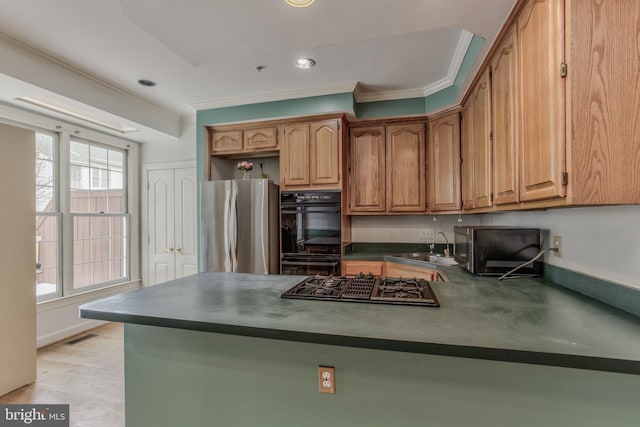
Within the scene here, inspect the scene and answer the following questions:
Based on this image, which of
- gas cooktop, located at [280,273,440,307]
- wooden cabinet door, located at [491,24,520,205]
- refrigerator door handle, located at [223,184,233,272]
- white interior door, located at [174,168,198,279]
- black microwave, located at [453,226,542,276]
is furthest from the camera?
white interior door, located at [174,168,198,279]

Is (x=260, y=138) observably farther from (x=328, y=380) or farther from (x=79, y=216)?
(x=328, y=380)

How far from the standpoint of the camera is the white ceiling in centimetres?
150

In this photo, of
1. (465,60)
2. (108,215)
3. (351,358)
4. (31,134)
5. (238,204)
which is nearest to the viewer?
(351,358)

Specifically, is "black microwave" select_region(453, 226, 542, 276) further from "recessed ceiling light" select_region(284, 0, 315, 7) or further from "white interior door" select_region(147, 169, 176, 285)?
"white interior door" select_region(147, 169, 176, 285)

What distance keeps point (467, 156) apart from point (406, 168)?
2.29 feet

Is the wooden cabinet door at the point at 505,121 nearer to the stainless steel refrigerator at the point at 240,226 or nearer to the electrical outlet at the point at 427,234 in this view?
the electrical outlet at the point at 427,234

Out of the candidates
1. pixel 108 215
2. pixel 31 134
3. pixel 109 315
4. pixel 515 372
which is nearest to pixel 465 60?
pixel 515 372

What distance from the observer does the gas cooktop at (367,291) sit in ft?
4.55

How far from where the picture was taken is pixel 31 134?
8.63ft

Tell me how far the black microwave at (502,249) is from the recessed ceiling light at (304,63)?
1.91 metres

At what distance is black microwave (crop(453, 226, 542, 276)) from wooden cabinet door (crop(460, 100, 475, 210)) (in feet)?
2.07

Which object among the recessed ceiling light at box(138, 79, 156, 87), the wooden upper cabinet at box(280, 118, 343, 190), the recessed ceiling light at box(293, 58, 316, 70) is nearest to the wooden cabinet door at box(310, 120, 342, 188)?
the wooden upper cabinet at box(280, 118, 343, 190)

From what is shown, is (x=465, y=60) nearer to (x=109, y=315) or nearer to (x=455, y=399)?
(x=455, y=399)

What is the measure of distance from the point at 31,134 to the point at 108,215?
1.61m
